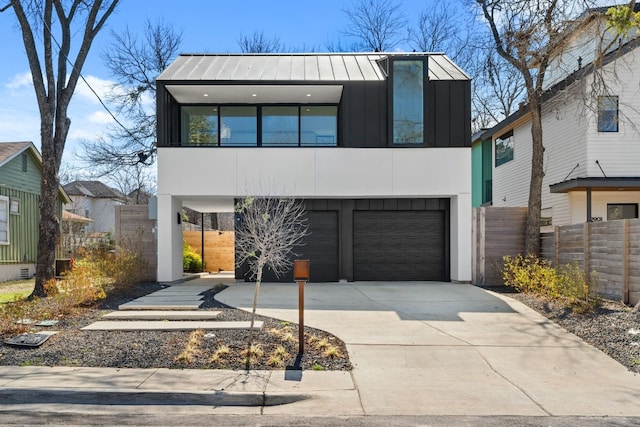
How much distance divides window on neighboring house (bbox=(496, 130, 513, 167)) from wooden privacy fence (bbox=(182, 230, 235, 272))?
11.9m

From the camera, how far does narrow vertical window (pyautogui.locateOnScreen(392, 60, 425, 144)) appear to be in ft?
47.1

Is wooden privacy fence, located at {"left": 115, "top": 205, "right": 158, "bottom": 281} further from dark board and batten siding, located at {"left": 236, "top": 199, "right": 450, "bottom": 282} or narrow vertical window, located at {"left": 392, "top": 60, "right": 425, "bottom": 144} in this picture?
narrow vertical window, located at {"left": 392, "top": 60, "right": 425, "bottom": 144}

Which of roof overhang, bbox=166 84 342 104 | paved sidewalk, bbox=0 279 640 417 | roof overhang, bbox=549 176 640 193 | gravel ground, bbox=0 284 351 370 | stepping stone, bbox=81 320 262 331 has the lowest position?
paved sidewalk, bbox=0 279 640 417

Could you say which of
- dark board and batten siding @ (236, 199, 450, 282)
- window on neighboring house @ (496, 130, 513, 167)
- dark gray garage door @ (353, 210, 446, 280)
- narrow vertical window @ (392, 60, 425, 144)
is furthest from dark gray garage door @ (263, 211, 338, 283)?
window on neighboring house @ (496, 130, 513, 167)

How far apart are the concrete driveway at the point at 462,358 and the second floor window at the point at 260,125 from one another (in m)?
5.23

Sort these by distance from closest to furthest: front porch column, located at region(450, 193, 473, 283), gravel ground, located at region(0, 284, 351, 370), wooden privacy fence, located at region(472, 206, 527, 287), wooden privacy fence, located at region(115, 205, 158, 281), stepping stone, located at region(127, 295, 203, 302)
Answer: gravel ground, located at region(0, 284, 351, 370) < stepping stone, located at region(127, 295, 203, 302) < wooden privacy fence, located at region(472, 206, 527, 287) < front porch column, located at region(450, 193, 473, 283) < wooden privacy fence, located at region(115, 205, 158, 281)

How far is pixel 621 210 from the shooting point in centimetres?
1541

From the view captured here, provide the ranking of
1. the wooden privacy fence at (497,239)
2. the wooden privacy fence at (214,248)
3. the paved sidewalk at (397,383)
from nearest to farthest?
the paved sidewalk at (397,383)
the wooden privacy fence at (497,239)
the wooden privacy fence at (214,248)

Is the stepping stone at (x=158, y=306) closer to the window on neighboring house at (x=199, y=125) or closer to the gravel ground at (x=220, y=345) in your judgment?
the gravel ground at (x=220, y=345)

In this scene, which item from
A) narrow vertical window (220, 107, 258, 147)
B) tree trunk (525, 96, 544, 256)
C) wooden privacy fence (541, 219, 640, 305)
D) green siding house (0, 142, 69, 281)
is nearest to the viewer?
wooden privacy fence (541, 219, 640, 305)

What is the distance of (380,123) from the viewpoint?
47.3ft

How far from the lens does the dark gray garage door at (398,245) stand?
14.9m

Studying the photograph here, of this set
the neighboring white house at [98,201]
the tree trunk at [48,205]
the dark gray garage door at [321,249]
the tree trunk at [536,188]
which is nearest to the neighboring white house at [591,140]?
the tree trunk at [536,188]

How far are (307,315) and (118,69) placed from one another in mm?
20169
